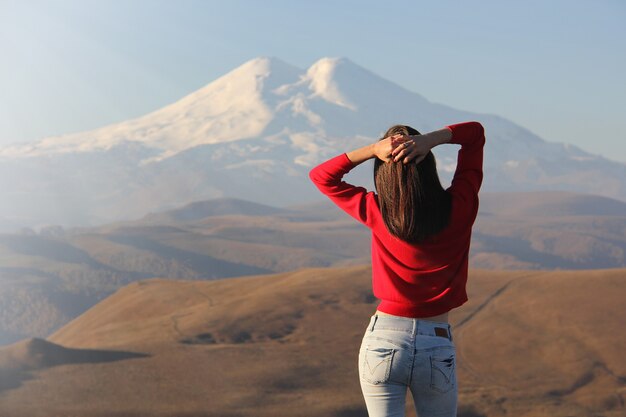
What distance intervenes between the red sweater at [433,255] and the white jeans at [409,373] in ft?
0.56

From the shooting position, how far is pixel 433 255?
4.12 m

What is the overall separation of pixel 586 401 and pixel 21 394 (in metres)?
13.9

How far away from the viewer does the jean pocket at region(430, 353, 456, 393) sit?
3.92m

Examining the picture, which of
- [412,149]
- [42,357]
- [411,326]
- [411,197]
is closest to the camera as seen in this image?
[412,149]

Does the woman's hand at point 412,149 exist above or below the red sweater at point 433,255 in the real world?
above

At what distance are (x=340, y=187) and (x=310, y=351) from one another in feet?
76.1

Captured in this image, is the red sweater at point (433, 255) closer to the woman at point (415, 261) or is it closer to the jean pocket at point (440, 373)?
the woman at point (415, 261)

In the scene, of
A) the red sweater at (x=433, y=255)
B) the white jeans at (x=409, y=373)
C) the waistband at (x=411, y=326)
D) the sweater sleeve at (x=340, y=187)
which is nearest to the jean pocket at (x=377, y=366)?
the white jeans at (x=409, y=373)

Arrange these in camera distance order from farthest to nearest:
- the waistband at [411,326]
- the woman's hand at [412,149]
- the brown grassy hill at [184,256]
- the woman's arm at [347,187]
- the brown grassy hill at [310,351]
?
1. the brown grassy hill at [184,256]
2. the brown grassy hill at [310,351]
3. the woman's arm at [347,187]
4. the waistband at [411,326]
5. the woman's hand at [412,149]

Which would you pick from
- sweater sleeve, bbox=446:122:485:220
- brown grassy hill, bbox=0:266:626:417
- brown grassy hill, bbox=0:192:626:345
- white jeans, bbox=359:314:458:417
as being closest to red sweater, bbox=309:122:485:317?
sweater sleeve, bbox=446:122:485:220

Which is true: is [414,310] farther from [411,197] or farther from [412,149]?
[412,149]

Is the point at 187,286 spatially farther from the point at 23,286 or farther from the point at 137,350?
the point at 23,286

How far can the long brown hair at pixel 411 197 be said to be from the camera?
12.8 feet

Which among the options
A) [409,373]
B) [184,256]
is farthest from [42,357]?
[184,256]
